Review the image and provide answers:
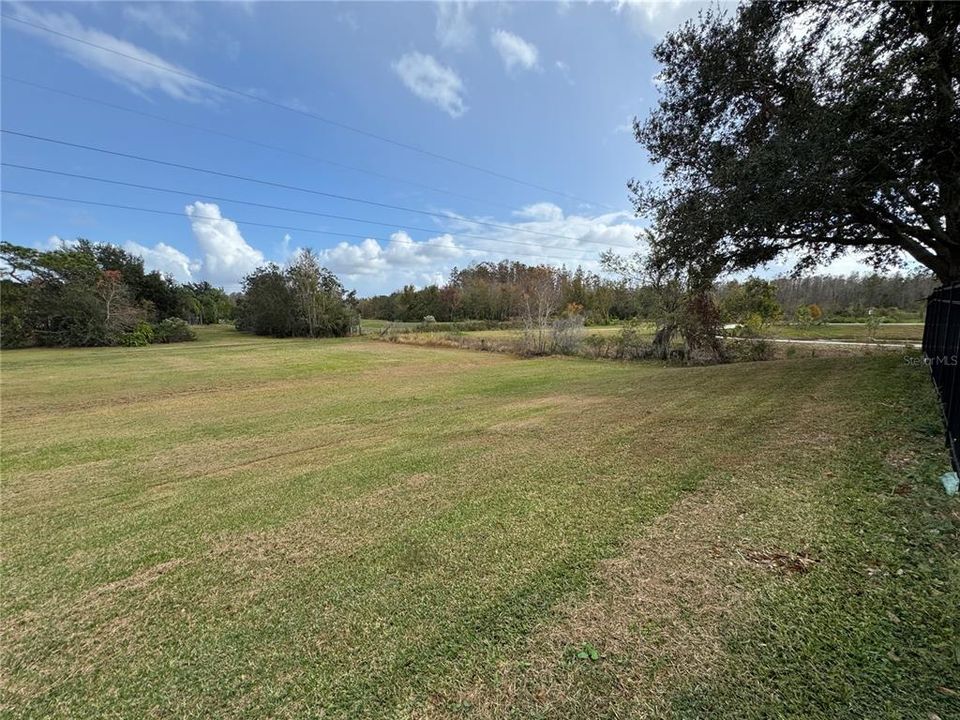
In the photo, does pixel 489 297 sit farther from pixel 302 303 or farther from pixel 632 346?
pixel 632 346

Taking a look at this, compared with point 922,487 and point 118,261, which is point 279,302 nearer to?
point 118,261

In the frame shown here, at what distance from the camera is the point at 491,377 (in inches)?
487

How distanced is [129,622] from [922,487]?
194 inches

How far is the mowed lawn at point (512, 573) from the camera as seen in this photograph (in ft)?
5.32

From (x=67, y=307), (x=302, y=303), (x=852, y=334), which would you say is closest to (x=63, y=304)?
(x=67, y=307)

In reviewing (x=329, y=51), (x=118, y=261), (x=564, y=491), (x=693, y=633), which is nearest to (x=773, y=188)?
(x=564, y=491)

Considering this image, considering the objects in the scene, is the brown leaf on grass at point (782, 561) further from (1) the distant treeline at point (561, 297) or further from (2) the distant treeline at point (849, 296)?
(2) the distant treeline at point (849, 296)

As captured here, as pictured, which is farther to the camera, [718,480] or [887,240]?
[887,240]

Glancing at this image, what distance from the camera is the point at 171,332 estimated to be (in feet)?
102

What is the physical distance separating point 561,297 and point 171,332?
114 feet

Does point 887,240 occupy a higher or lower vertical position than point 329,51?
lower

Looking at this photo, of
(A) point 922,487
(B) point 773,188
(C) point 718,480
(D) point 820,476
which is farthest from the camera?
(B) point 773,188

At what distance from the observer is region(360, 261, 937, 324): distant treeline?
37656 millimetres

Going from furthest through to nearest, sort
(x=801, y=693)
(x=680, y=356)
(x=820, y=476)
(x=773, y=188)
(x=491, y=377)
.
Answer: (x=680, y=356), (x=491, y=377), (x=773, y=188), (x=820, y=476), (x=801, y=693)
